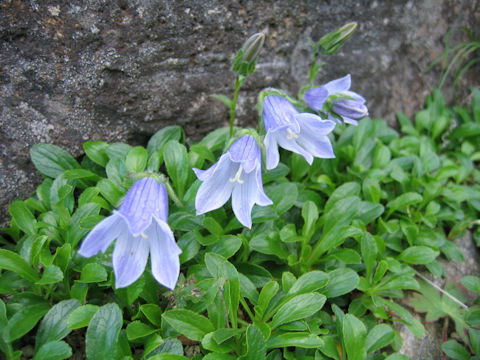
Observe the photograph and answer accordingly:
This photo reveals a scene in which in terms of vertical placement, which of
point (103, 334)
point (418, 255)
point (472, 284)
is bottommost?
point (472, 284)

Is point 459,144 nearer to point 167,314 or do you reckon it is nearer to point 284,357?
point 284,357

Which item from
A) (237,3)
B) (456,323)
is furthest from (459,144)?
(237,3)

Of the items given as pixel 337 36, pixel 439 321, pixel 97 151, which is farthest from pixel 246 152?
pixel 439 321

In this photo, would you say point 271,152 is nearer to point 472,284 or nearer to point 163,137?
point 163,137

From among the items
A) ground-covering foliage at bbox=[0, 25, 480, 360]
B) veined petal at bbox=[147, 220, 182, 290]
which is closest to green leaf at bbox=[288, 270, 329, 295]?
ground-covering foliage at bbox=[0, 25, 480, 360]

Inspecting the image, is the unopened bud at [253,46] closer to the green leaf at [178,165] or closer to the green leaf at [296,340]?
the green leaf at [178,165]
